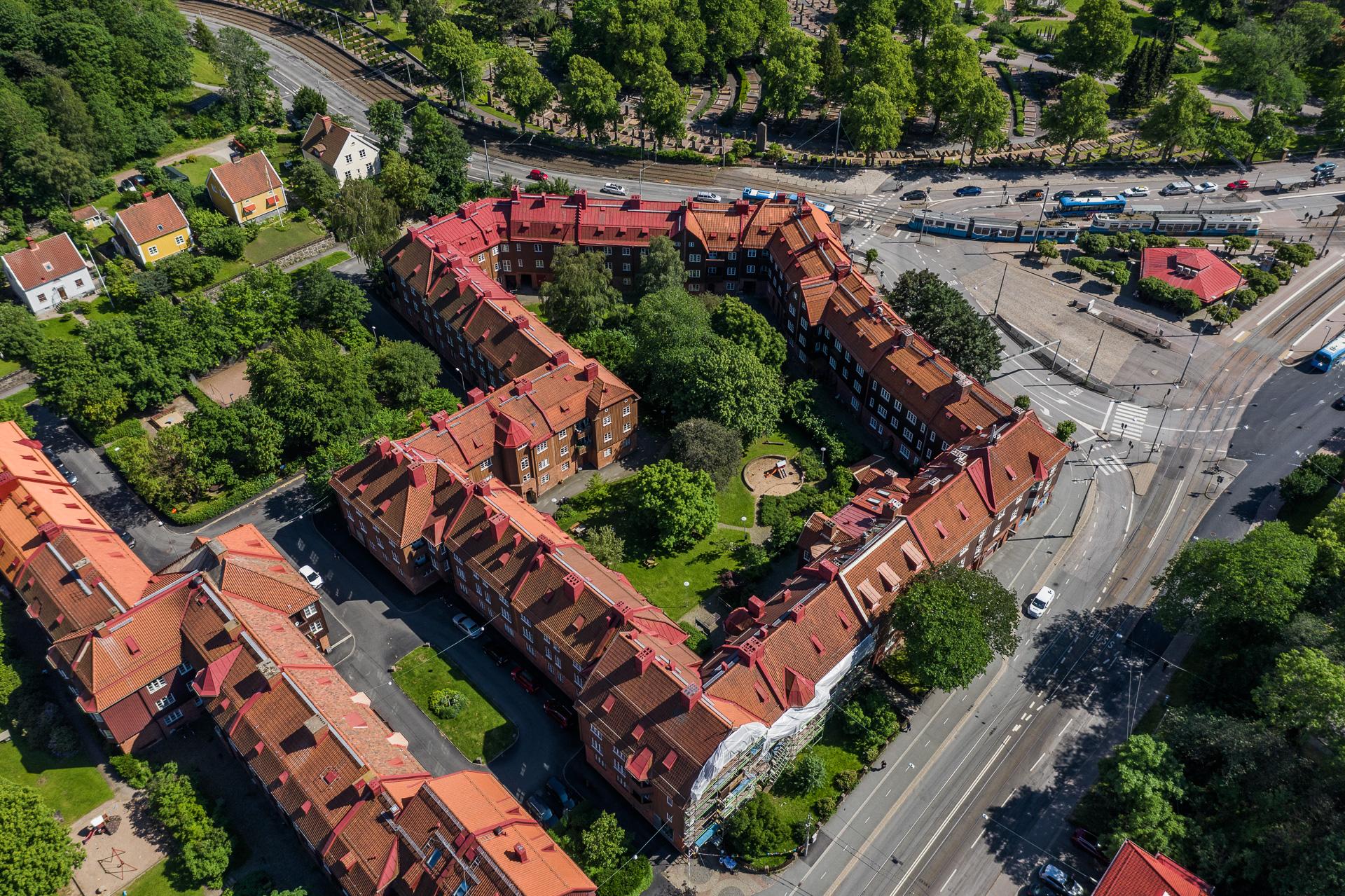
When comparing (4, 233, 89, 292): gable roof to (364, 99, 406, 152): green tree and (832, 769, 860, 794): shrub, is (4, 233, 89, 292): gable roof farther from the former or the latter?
(832, 769, 860, 794): shrub

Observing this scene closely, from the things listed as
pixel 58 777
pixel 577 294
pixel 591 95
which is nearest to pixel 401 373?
pixel 577 294

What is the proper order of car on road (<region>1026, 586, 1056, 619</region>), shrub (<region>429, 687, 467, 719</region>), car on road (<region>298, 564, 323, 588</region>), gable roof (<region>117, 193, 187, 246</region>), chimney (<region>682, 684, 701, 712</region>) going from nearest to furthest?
chimney (<region>682, 684, 701, 712</region>), shrub (<region>429, 687, 467, 719</region>), car on road (<region>1026, 586, 1056, 619</region>), car on road (<region>298, 564, 323, 588</region>), gable roof (<region>117, 193, 187, 246</region>)

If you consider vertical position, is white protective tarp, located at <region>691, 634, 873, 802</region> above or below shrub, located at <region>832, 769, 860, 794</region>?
above

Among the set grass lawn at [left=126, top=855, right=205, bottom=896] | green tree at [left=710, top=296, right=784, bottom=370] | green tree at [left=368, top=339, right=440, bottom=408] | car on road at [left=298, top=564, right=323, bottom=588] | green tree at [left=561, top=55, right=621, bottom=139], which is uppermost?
green tree at [left=561, top=55, right=621, bottom=139]


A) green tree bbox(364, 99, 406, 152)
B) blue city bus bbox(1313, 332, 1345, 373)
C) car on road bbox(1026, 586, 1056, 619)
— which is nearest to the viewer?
car on road bbox(1026, 586, 1056, 619)

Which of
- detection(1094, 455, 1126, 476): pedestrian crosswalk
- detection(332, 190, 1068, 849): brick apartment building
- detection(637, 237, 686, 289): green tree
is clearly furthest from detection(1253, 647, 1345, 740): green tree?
detection(637, 237, 686, 289): green tree

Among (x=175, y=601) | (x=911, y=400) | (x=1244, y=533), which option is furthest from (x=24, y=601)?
(x=1244, y=533)

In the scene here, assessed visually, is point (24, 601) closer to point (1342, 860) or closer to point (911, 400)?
point (911, 400)
